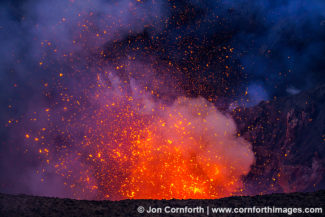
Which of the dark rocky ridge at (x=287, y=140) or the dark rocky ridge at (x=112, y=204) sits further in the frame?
the dark rocky ridge at (x=287, y=140)

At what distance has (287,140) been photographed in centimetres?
1120

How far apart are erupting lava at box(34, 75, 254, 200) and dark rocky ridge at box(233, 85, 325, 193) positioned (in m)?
0.60

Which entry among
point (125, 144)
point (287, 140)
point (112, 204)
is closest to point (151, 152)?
point (125, 144)

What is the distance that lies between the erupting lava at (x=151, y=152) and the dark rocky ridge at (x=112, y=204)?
5329 millimetres

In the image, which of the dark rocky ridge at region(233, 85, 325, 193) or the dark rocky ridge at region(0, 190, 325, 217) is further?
the dark rocky ridge at region(233, 85, 325, 193)

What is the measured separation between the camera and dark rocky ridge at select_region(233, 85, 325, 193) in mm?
10133

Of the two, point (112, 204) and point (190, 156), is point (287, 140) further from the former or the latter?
point (112, 204)

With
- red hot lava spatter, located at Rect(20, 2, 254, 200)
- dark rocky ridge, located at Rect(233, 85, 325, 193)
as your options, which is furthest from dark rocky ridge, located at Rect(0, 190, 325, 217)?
dark rocky ridge, located at Rect(233, 85, 325, 193)

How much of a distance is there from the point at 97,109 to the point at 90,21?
254cm

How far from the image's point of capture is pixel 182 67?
1180cm

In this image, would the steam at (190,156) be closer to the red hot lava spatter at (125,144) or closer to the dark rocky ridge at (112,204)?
the red hot lava spatter at (125,144)

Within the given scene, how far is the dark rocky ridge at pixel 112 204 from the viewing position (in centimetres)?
314

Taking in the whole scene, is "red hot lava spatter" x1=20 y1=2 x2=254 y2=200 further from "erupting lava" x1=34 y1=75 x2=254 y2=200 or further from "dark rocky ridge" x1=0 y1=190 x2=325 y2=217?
"dark rocky ridge" x1=0 y1=190 x2=325 y2=217

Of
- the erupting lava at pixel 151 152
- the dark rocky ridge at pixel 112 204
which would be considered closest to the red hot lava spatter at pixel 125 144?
the erupting lava at pixel 151 152
